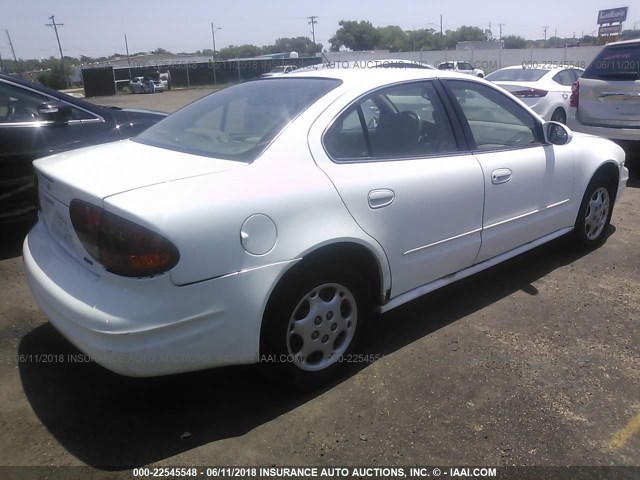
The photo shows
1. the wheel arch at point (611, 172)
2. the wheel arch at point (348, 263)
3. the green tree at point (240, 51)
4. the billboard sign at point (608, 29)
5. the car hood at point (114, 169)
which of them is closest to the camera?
the car hood at point (114, 169)

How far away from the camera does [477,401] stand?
2783 mm

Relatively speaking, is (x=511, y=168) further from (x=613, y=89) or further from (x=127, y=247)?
(x=613, y=89)

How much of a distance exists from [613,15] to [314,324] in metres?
67.1

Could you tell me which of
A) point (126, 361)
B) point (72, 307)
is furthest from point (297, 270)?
point (72, 307)

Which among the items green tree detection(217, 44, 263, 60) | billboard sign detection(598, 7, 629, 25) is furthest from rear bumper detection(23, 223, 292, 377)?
green tree detection(217, 44, 263, 60)

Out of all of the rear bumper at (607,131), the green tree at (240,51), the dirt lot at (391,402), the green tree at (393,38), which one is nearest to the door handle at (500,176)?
the dirt lot at (391,402)

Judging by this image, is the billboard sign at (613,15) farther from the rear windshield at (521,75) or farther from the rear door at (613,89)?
the rear door at (613,89)

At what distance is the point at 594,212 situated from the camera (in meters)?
4.63

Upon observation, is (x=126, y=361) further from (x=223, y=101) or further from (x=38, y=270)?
(x=223, y=101)

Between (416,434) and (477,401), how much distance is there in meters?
0.43

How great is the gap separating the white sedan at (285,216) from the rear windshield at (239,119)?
0.01 metres

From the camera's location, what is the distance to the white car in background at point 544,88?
10.7 meters

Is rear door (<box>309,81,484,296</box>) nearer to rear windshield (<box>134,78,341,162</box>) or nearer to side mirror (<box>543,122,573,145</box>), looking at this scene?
rear windshield (<box>134,78,341,162</box>)

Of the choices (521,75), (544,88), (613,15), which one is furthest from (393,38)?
(544,88)
